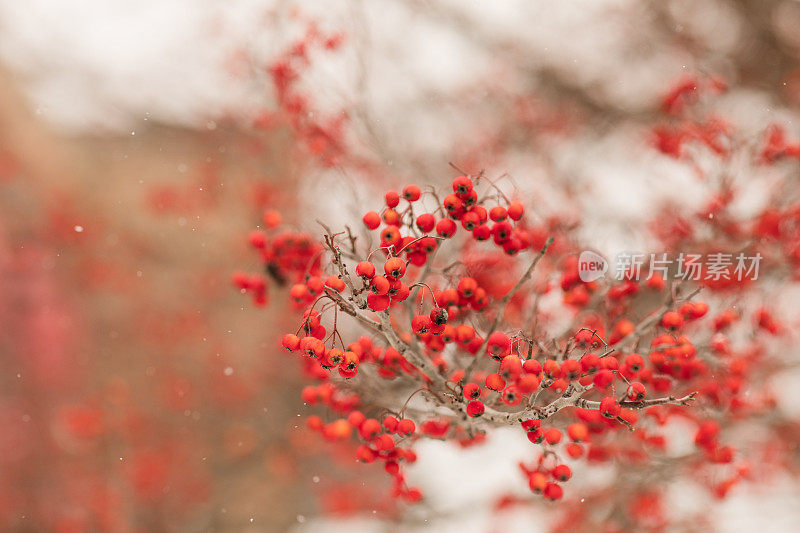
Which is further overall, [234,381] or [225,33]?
[234,381]

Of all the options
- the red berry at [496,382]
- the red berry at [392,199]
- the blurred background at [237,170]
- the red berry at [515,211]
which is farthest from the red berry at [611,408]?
the blurred background at [237,170]

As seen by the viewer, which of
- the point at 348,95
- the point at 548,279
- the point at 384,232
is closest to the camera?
the point at 384,232

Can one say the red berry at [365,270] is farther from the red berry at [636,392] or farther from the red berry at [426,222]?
the red berry at [636,392]

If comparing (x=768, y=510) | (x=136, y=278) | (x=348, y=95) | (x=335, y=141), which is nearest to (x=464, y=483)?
(x=768, y=510)

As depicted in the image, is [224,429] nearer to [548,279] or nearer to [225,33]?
[225,33]

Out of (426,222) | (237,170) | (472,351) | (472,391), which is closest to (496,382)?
(472,391)

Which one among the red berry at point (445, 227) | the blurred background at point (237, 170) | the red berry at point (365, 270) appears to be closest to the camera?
the red berry at point (365, 270)

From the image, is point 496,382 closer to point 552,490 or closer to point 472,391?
point 472,391

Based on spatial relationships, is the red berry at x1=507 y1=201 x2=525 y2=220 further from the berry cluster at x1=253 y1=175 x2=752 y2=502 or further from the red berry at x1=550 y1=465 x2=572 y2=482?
the red berry at x1=550 y1=465 x2=572 y2=482

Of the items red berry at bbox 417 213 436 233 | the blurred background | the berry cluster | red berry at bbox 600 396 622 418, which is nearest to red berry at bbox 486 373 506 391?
the berry cluster
